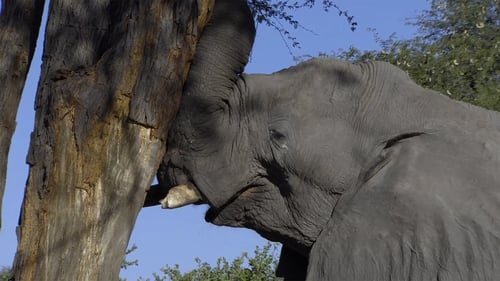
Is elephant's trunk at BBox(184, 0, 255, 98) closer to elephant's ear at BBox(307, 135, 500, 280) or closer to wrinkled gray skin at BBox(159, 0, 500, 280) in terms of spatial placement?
wrinkled gray skin at BBox(159, 0, 500, 280)

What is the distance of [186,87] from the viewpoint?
13.2ft

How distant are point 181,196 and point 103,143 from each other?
358mm

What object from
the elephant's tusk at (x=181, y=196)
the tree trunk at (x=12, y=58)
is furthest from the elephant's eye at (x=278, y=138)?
the tree trunk at (x=12, y=58)

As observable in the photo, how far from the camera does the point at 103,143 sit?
12.8 feet

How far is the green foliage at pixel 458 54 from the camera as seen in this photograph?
41.7 feet

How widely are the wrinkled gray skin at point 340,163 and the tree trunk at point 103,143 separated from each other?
0.15 m

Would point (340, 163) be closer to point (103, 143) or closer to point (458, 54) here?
point (103, 143)

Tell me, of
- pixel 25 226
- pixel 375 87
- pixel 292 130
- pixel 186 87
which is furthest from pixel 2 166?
pixel 375 87

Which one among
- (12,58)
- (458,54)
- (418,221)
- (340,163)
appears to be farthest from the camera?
(458,54)

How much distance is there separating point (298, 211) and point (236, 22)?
68 centimetres

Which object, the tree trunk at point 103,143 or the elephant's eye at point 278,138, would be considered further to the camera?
the elephant's eye at point 278,138

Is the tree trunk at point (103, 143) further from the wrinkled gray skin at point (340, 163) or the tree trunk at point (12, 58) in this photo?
the tree trunk at point (12, 58)

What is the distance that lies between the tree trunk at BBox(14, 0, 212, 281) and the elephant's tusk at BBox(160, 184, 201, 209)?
0.12 meters

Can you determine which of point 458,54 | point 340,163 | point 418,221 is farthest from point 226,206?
point 458,54
